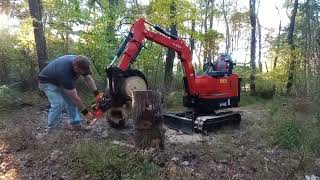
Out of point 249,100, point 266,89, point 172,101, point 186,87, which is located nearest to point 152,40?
point 186,87

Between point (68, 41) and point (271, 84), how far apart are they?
9.91 m

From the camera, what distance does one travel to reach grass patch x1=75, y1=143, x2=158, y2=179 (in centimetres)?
510

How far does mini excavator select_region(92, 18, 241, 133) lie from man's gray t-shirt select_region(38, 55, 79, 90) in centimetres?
95

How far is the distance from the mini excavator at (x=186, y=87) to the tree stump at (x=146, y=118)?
2.31 m

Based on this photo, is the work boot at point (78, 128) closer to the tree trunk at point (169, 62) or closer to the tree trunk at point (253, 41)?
the tree trunk at point (169, 62)

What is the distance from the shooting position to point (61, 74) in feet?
24.7

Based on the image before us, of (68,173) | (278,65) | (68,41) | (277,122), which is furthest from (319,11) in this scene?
(68,173)

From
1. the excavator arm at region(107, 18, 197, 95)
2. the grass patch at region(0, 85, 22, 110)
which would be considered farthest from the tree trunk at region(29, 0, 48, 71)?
the excavator arm at region(107, 18, 197, 95)

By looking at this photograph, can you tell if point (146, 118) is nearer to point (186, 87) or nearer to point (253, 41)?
point (186, 87)

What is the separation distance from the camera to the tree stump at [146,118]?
241 inches

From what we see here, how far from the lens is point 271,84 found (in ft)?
65.1

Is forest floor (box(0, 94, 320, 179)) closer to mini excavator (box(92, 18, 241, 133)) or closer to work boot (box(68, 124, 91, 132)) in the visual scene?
work boot (box(68, 124, 91, 132))

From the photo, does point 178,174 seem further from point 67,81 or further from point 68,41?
point 68,41

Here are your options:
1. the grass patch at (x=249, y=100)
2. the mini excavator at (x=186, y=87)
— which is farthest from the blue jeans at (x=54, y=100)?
the grass patch at (x=249, y=100)
